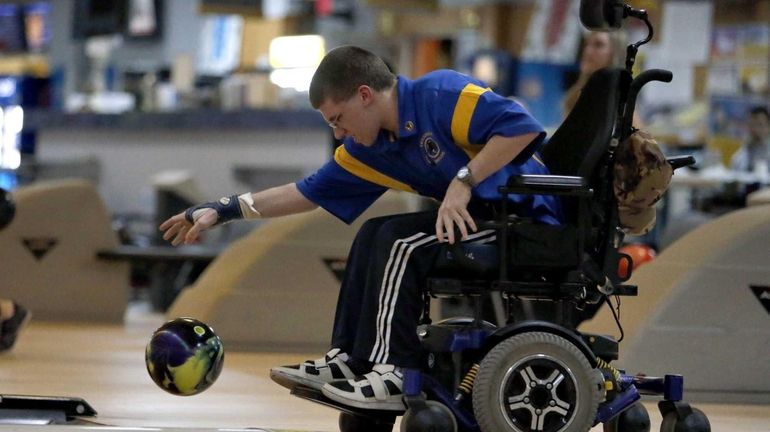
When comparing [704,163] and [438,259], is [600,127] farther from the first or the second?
[704,163]

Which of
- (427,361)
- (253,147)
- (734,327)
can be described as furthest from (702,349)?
(253,147)

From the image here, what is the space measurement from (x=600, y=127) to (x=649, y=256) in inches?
131

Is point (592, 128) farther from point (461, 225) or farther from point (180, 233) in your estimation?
point (180, 233)

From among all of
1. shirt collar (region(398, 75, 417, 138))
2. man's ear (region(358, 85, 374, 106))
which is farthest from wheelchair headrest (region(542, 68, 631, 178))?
man's ear (region(358, 85, 374, 106))

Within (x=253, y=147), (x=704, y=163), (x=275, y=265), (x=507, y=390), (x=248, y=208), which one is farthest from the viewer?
(x=253, y=147)

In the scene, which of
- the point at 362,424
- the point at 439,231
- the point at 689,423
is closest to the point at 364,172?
the point at 439,231

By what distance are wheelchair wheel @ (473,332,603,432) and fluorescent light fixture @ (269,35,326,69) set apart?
15.6 meters

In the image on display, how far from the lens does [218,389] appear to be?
4836 mm

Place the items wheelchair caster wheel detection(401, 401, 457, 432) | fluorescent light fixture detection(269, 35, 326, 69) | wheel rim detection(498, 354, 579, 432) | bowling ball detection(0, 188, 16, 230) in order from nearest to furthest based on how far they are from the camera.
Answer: wheelchair caster wheel detection(401, 401, 457, 432) → wheel rim detection(498, 354, 579, 432) → bowling ball detection(0, 188, 16, 230) → fluorescent light fixture detection(269, 35, 326, 69)

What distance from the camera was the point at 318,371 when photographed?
11.3ft

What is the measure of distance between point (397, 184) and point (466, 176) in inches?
15.1

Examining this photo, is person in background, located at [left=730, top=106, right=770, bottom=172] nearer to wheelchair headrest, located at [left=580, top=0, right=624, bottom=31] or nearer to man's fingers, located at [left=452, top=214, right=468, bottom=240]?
wheelchair headrest, located at [left=580, top=0, right=624, bottom=31]

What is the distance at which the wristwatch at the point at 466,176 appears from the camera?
329 cm

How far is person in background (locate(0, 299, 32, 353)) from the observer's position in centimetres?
588
